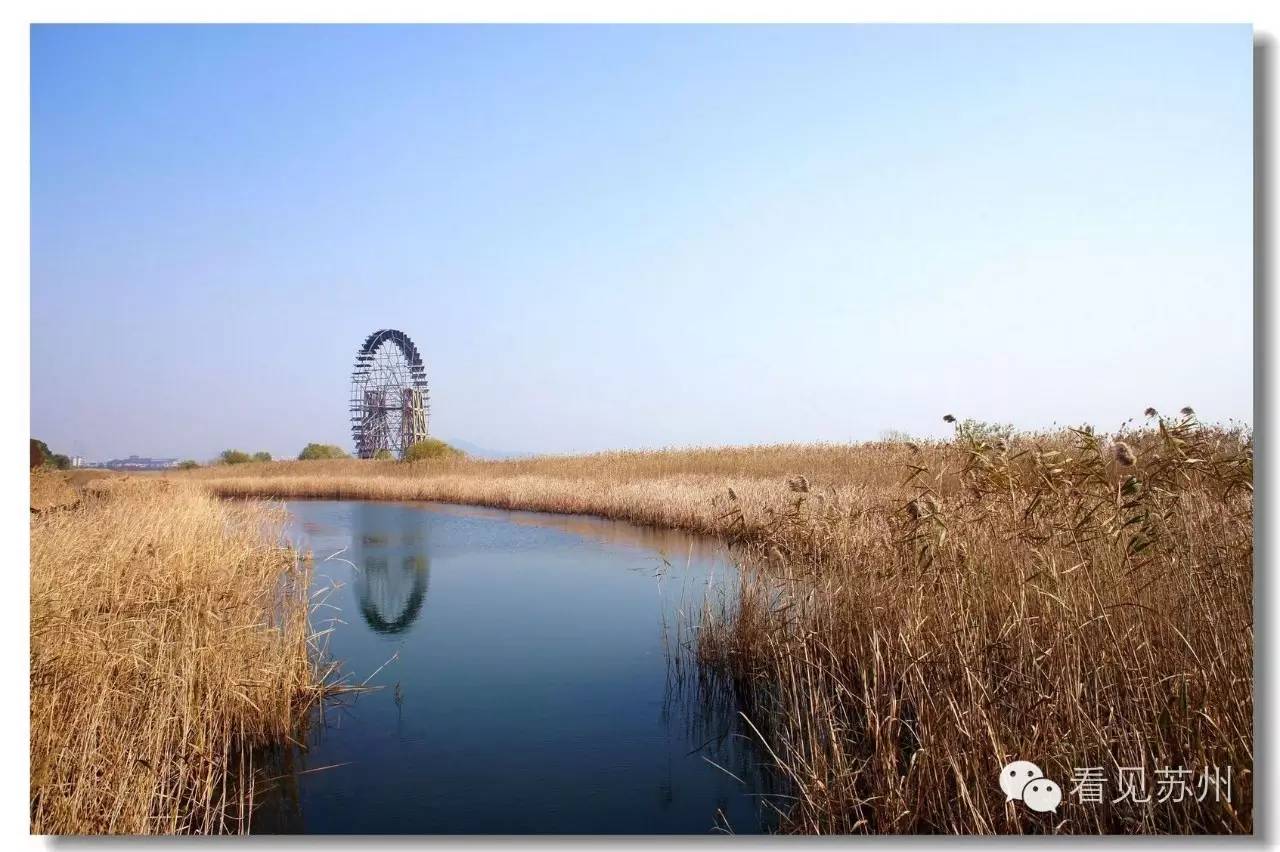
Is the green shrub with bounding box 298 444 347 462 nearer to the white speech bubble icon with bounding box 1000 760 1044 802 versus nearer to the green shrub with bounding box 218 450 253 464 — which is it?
the green shrub with bounding box 218 450 253 464

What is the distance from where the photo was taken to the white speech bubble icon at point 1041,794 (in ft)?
8.60

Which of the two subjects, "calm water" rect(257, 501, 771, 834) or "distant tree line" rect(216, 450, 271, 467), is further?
"distant tree line" rect(216, 450, 271, 467)

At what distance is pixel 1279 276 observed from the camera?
306cm

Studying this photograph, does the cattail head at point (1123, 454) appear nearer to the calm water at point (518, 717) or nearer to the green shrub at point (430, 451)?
the calm water at point (518, 717)

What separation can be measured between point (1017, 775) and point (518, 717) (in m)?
2.25

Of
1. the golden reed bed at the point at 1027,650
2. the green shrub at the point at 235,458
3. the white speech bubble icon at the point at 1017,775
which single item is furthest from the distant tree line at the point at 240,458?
the white speech bubble icon at the point at 1017,775

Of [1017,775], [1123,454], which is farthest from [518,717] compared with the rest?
[1123,454]

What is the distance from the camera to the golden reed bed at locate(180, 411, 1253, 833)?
2.64m

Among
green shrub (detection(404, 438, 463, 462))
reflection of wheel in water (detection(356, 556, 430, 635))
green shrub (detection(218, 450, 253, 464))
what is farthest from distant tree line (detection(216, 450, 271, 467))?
reflection of wheel in water (detection(356, 556, 430, 635))

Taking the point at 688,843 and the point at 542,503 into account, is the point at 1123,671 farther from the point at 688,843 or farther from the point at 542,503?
the point at 542,503

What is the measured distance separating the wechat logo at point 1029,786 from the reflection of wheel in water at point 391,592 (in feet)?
13.2

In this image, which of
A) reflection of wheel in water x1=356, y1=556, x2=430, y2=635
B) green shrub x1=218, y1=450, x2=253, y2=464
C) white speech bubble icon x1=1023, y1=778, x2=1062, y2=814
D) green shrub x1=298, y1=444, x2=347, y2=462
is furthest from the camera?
green shrub x1=298, y1=444, x2=347, y2=462

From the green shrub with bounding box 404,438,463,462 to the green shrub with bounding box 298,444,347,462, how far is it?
4.64ft

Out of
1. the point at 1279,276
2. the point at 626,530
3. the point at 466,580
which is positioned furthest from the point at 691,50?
the point at 626,530
